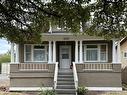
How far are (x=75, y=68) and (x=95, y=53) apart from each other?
12.4ft

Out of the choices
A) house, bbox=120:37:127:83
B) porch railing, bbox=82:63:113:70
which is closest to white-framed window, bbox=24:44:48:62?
porch railing, bbox=82:63:113:70

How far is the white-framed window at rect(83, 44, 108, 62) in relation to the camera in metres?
31.5

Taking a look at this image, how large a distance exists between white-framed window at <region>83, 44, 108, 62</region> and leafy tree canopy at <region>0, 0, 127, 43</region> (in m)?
21.2

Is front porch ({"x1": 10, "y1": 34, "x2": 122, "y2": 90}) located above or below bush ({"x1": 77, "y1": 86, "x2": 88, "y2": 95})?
above

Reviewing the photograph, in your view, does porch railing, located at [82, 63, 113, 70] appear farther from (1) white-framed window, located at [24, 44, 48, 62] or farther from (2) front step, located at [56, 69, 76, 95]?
(1) white-framed window, located at [24, 44, 48, 62]

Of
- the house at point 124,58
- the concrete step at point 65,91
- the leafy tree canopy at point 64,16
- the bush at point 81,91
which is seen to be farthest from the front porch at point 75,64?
the leafy tree canopy at point 64,16

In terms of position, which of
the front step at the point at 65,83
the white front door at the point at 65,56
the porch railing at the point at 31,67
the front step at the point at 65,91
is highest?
the white front door at the point at 65,56

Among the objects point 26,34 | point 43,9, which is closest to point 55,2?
point 43,9

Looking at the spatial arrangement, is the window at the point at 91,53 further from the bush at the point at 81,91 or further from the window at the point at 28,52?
the bush at the point at 81,91

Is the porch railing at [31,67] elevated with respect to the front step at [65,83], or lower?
elevated

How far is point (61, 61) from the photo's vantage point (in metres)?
32.4

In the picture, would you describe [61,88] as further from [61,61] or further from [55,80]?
[61,61]

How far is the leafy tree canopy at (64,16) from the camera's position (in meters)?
8.66

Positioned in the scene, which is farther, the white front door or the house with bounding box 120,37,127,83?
the house with bounding box 120,37,127,83
